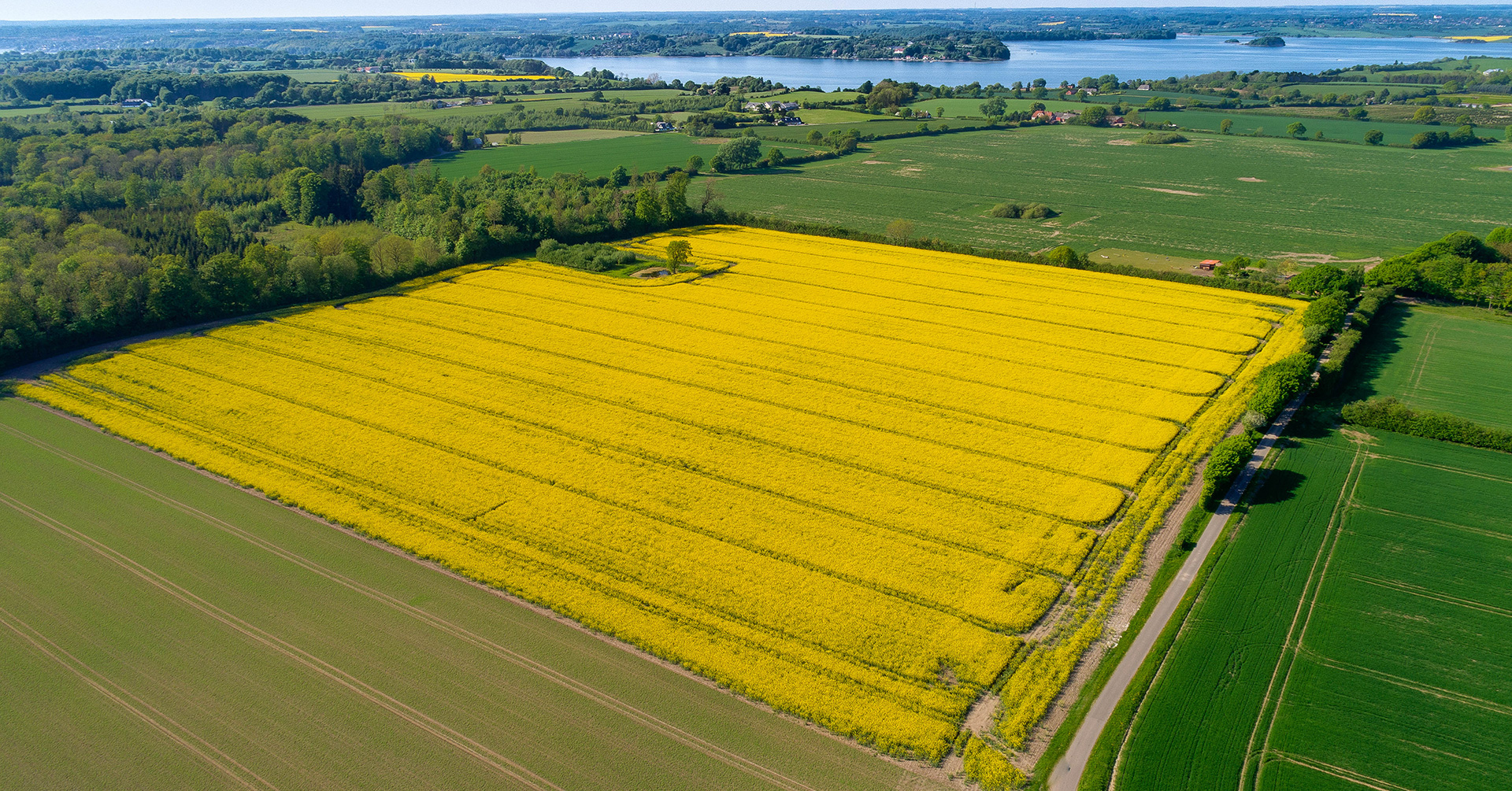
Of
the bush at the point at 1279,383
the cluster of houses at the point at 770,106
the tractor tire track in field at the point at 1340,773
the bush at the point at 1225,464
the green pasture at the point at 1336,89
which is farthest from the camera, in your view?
the green pasture at the point at 1336,89

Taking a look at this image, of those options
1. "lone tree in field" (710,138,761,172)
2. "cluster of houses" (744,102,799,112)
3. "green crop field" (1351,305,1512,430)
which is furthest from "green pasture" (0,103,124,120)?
"green crop field" (1351,305,1512,430)

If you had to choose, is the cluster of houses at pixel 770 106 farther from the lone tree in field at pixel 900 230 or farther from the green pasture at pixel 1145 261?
the green pasture at pixel 1145 261

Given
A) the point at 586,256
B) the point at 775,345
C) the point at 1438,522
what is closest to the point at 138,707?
the point at 775,345

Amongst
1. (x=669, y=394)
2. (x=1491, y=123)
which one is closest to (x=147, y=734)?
(x=669, y=394)

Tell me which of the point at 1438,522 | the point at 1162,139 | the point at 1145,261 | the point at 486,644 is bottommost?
the point at 486,644

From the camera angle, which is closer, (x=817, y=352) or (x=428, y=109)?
(x=817, y=352)

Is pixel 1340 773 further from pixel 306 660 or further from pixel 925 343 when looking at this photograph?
pixel 925 343

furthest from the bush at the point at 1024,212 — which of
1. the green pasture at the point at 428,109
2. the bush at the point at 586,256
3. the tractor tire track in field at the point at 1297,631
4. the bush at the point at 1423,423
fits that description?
the green pasture at the point at 428,109
